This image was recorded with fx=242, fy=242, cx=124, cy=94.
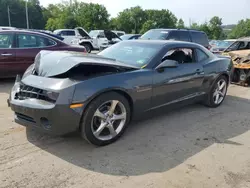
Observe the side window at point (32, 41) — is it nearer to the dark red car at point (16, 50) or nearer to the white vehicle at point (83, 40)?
the dark red car at point (16, 50)

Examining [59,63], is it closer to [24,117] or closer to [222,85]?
[24,117]

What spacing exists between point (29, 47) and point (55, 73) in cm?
403

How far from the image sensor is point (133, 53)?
13.8 feet

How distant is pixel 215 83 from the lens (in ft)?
16.9

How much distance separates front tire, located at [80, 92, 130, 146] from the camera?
306cm

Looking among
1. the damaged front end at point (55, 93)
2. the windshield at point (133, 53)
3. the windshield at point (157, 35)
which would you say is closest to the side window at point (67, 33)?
the windshield at point (157, 35)

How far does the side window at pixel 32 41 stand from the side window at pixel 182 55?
159 inches

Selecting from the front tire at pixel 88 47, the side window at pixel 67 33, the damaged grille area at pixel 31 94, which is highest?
the side window at pixel 67 33

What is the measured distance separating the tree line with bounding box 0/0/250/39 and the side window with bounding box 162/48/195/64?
36723 millimetres

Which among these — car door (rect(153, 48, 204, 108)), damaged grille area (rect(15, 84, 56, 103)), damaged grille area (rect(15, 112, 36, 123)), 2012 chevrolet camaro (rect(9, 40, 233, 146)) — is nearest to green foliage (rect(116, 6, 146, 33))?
car door (rect(153, 48, 204, 108))

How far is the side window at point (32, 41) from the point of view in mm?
6598

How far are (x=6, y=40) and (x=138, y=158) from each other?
207 inches

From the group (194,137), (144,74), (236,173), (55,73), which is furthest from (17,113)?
(236,173)

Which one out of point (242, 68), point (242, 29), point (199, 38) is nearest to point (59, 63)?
point (242, 68)
